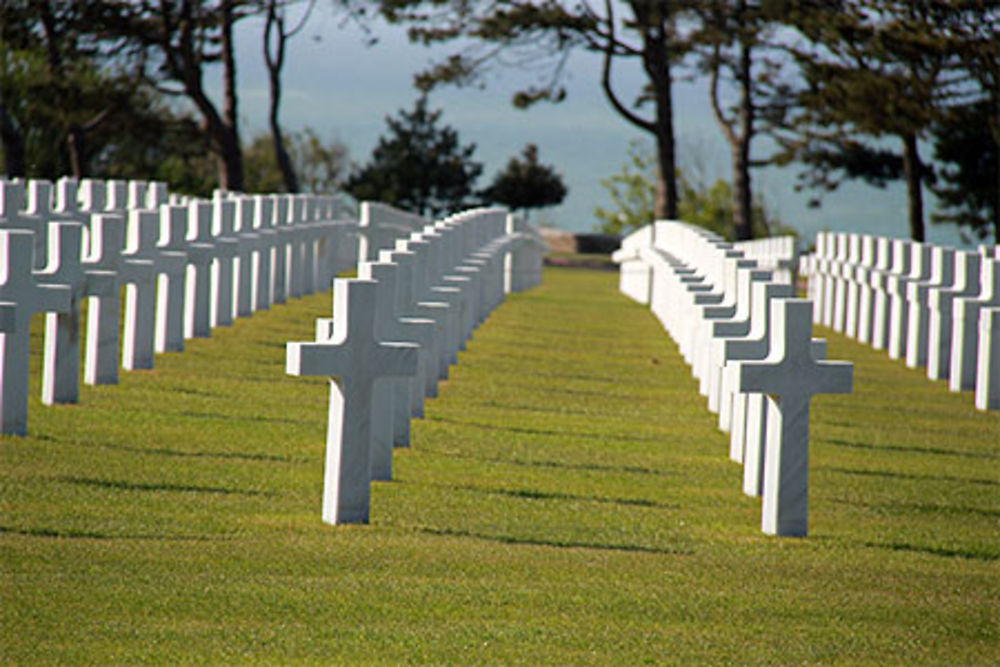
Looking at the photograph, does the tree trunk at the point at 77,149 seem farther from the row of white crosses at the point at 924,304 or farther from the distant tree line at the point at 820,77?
the row of white crosses at the point at 924,304

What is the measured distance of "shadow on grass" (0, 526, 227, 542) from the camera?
7.01 m

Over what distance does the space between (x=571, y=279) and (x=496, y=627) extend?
31.8 metres

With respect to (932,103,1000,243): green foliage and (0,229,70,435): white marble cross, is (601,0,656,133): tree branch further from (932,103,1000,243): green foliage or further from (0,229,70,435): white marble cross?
(0,229,70,435): white marble cross

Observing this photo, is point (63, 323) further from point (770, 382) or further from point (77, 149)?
point (77, 149)

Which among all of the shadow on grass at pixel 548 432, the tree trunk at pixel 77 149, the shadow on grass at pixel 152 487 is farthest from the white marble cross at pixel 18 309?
the tree trunk at pixel 77 149

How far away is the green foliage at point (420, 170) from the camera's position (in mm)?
67812

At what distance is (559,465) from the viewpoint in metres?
9.81

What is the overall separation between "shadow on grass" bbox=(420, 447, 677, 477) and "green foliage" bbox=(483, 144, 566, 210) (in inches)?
2456

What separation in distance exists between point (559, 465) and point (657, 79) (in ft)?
141

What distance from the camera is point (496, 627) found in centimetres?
599

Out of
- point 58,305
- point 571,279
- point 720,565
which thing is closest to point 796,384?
point 720,565

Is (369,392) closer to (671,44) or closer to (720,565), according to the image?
(720,565)

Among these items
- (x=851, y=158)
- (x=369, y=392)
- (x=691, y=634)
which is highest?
(x=851, y=158)

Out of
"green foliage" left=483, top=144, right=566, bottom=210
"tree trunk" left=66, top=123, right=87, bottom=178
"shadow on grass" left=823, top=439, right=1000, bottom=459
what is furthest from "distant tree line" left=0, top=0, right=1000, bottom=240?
"shadow on grass" left=823, top=439, right=1000, bottom=459
